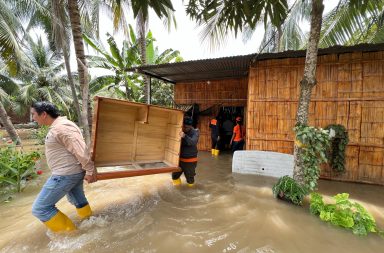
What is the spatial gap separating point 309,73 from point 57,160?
4.24 m

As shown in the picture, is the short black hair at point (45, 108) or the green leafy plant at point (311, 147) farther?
the green leafy plant at point (311, 147)

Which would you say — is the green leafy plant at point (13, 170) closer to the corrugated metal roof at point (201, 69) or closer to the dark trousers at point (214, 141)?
the corrugated metal roof at point (201, 69)

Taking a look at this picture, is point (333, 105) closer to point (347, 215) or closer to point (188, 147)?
point (347, 215)

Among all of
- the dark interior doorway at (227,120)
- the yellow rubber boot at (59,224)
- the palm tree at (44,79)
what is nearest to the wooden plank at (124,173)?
the yellow rubber boot at (59,224)

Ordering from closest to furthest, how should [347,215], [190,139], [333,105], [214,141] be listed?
[347,215], [190,139], [333,105], [214,141]

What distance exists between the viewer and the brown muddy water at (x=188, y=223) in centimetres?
274

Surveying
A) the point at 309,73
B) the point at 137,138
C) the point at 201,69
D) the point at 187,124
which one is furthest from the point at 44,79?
the point at 309,73

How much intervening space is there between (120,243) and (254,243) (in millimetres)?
1792

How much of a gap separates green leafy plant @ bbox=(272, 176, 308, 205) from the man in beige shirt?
10.9 feet

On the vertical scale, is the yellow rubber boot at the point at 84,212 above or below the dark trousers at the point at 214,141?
below

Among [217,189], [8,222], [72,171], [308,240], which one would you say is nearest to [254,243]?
[308,240]

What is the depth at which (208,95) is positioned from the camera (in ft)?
30.9

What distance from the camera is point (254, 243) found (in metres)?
2.82

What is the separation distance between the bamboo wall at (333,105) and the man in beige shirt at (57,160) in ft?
16.2
